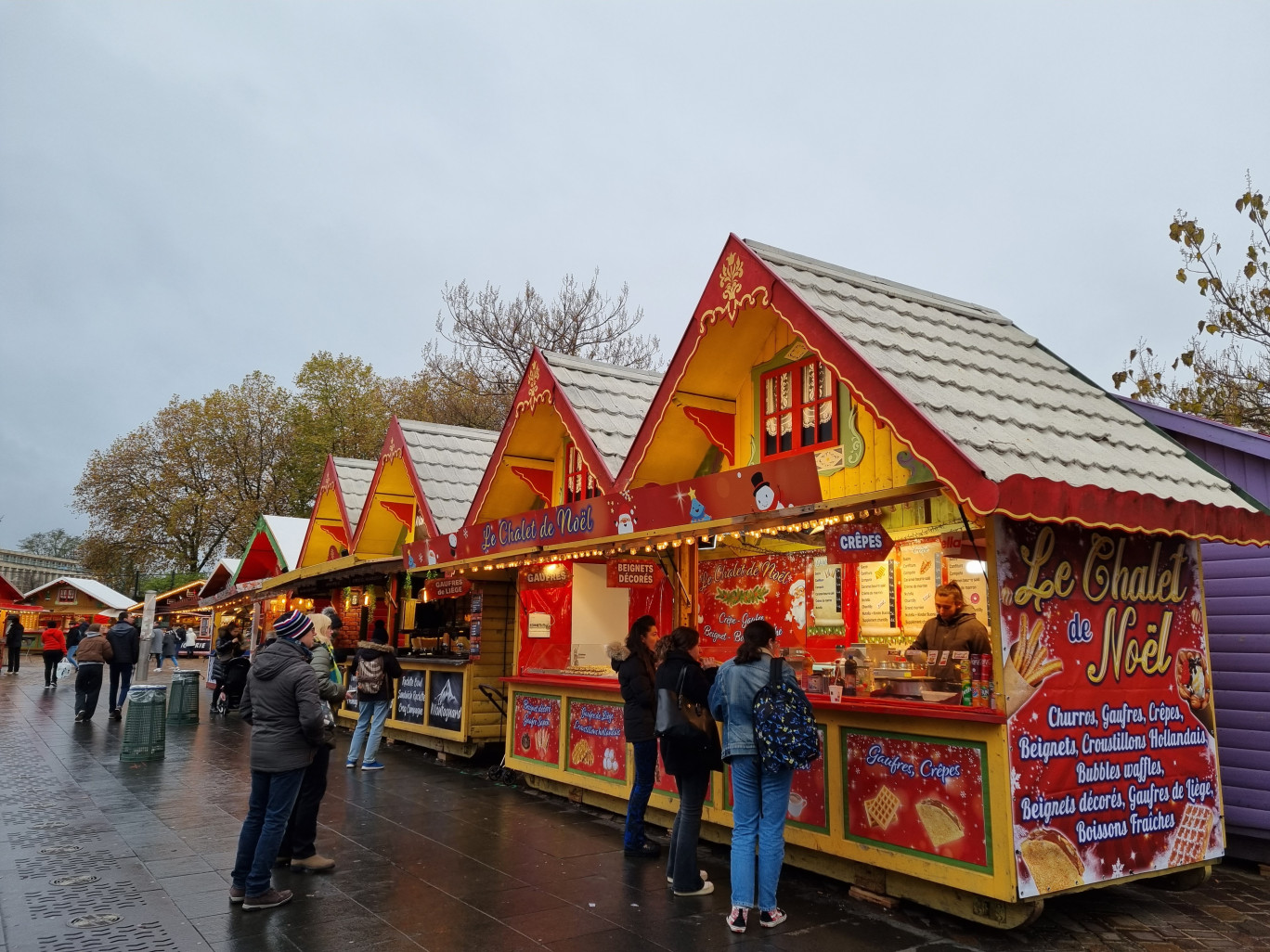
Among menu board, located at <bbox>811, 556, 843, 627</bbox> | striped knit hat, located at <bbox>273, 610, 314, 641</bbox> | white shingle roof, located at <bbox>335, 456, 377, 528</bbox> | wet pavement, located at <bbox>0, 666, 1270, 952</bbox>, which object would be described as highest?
white shingle roof, located at <bbox>335, 456, 377, 528</bbox>

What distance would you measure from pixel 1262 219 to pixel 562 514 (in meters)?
11.4

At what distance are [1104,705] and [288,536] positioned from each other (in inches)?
798

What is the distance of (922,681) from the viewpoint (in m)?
6.39

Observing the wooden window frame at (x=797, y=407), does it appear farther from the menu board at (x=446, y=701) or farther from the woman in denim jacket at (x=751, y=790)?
the menu board at (x=446, y=701)

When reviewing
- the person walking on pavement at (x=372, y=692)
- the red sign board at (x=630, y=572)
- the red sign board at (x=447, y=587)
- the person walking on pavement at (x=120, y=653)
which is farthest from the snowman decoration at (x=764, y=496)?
the person walking on pavement at (x=120, y=653)

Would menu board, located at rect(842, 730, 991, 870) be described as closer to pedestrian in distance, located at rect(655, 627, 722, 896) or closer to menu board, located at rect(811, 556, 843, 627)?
pedestrian in distance, located at rect(655, 627, 722, 896)

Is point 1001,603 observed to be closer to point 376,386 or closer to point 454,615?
point 454,615

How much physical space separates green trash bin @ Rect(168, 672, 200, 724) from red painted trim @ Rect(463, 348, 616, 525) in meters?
8.17

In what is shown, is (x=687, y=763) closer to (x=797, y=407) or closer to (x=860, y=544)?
(x=860, y=544)

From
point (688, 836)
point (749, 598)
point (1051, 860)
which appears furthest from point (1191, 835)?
point (749, 598)

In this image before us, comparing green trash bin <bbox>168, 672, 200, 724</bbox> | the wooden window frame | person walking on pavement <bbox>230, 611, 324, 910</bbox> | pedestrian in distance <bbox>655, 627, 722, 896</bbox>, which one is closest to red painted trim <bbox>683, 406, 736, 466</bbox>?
the wooden window frame

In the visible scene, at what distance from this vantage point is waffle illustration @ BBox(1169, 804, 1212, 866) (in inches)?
242

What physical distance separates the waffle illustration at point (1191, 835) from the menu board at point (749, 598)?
14.2 feet

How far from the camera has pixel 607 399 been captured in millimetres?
11062
